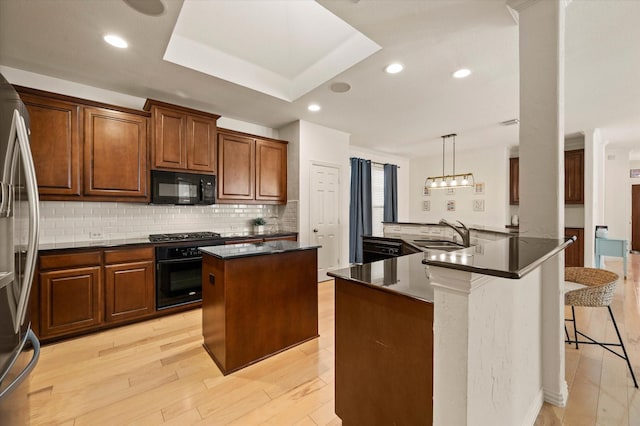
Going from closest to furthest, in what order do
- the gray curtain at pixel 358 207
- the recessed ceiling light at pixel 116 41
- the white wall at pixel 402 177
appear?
the recessed ceiling light at pixel 116 41, the gray curtain at pixel 358 207, the white wall at pixel 402 177

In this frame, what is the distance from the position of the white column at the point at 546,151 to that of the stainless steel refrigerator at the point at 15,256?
8.24 ft

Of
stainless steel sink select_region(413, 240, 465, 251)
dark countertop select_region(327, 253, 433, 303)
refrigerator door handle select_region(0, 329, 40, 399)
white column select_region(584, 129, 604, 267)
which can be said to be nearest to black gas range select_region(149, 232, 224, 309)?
refrigerator door handle select_region(0, 329, 40, 399)

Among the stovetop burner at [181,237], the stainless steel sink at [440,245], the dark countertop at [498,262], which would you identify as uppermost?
the dark countertop at [498,262]

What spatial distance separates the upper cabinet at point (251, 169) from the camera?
12.4 ft

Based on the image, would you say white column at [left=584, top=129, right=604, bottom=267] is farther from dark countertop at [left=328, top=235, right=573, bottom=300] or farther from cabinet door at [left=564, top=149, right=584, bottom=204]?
dark countertop at [left=328, top=235, right=573, bottom=300]

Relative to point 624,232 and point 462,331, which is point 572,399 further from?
point 624,232

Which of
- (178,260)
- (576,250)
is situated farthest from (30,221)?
(576,250)

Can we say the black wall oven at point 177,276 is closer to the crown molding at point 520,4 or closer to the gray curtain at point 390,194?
the crown molding at point 520,4

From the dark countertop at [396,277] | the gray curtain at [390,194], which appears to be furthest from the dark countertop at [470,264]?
the gray curtain at [390,194]

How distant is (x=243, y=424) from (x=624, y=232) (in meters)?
8.98

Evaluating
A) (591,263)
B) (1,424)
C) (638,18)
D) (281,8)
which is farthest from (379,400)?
(591,263)

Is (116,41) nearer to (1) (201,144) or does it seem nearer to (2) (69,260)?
(1) (201,144)

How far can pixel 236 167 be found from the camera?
3.90 meters

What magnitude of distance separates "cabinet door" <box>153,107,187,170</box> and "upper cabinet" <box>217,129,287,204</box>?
509mm
